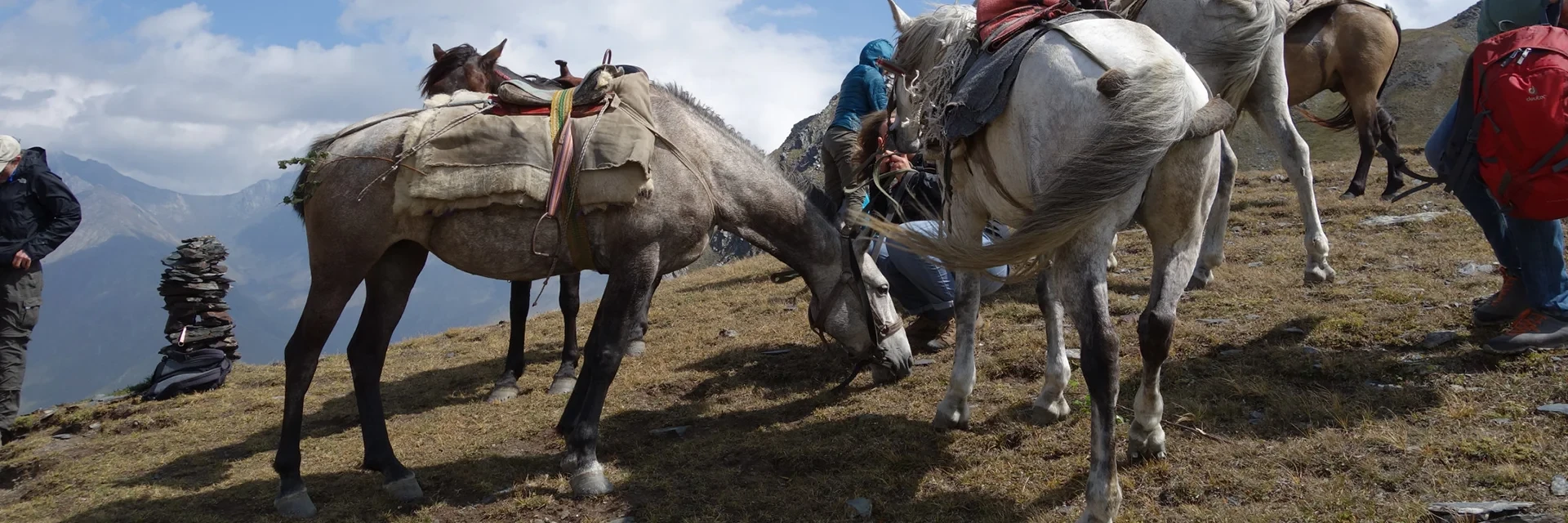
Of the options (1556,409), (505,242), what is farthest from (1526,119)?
(505,242)

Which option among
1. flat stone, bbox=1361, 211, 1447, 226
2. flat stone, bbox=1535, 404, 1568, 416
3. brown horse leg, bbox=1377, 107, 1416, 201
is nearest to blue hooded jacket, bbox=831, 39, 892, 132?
flat stone, bbox=1535, 404, 1568, 416

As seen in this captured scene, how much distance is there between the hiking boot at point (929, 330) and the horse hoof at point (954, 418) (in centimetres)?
169

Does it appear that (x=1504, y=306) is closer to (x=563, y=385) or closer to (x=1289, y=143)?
(x=1289, y=143)

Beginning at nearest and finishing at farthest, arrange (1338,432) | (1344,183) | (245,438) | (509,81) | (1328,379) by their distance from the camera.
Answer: (1338,432) < (1328,379) < (509,81) < (245,438) < (1344,183)

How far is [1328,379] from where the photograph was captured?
14.7 ft

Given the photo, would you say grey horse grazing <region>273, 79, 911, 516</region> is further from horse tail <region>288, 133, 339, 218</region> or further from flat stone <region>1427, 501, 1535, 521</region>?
flat stone <region>1427, 501, 1535, 521</region>

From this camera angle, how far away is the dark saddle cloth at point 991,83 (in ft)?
10.8

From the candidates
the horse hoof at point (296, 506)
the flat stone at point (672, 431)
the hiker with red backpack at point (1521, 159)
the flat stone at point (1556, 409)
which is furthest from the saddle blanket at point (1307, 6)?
the horse hoof at point (296, 506)

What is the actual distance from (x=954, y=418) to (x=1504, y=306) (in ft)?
10.3

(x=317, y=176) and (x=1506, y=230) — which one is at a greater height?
(x=317, y=176)

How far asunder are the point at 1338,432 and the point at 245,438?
22.8 feet

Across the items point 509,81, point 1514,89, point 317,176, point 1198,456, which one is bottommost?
point 1198,456

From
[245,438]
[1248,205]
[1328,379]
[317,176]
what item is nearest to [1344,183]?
[1248,205]

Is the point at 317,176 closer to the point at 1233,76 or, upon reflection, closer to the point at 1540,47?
the point at 1233,76
